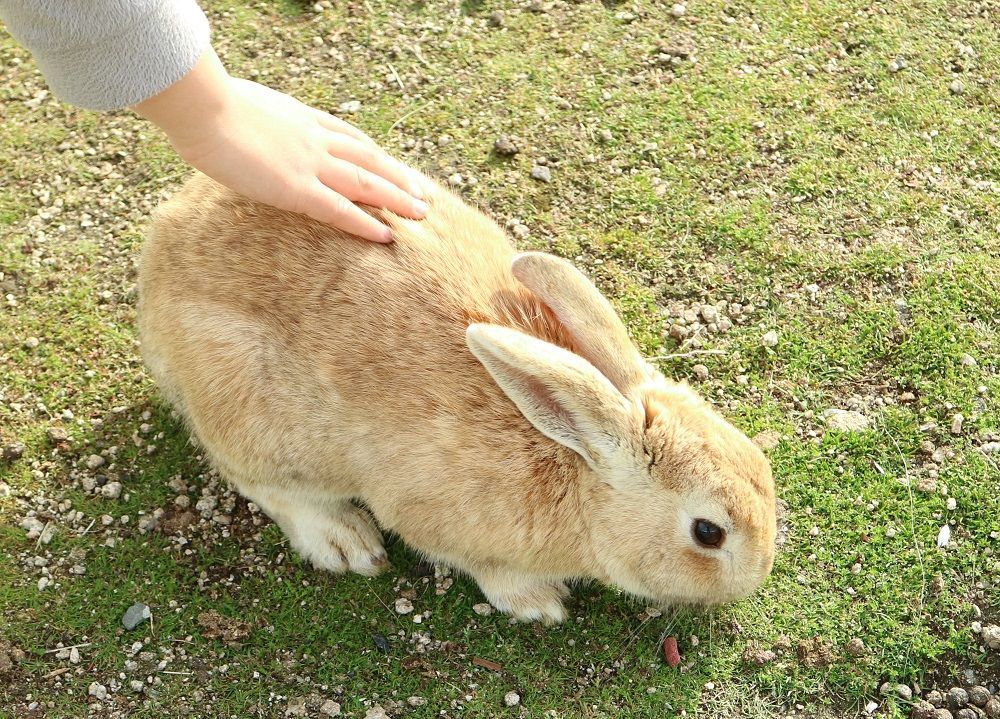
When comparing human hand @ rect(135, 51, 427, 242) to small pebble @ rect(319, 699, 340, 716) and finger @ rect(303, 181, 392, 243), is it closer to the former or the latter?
finger @ rect(303, 181, 392, 243)

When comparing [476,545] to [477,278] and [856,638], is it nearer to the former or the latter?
[477,278]

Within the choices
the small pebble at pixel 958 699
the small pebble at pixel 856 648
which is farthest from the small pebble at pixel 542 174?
Answer: the small pebble at pixel 958 699

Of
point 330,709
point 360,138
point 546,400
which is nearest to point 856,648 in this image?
point 546,400

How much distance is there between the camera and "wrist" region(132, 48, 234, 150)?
114 inches

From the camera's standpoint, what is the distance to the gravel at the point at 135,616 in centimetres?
354

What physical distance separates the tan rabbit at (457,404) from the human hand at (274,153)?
0.08 m

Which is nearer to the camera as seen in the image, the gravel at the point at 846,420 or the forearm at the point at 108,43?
the forearm at the point at 108,43

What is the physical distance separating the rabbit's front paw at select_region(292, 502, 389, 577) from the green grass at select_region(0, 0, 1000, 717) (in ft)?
0.23

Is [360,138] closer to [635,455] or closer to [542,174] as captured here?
[542,174]

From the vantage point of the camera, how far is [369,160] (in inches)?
134

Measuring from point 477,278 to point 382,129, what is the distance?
1.87 meters

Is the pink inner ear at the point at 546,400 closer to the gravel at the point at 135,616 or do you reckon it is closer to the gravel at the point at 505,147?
the gravel at the point at 135,616

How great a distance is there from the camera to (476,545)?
10.7 feet

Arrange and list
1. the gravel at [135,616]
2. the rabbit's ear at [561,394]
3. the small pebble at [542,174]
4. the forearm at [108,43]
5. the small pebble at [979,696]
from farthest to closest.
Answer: the small pebble at [542,174], the gravel at [135,616], the small pebble at [979,696], the rabbit's ear at [561,394], the forearm at [108,43]
